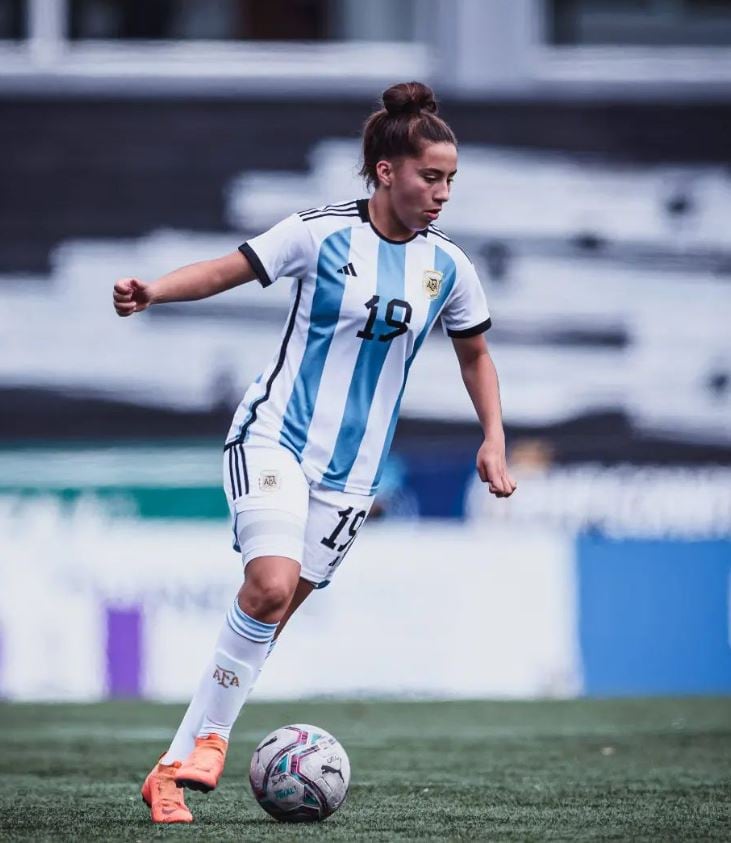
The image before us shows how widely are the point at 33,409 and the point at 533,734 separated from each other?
4359mm

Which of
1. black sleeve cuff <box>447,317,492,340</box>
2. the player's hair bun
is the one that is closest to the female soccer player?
the player's hair bun

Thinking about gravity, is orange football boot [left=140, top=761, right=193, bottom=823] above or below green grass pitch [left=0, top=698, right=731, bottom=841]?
above

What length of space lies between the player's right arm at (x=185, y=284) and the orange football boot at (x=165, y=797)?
1204 millimetres

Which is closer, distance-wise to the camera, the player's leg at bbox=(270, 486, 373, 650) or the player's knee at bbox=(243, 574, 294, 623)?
the player's knee at bbox=(243, 574, 294, 623)

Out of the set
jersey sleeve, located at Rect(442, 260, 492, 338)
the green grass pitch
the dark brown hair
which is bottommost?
the green grass pitch

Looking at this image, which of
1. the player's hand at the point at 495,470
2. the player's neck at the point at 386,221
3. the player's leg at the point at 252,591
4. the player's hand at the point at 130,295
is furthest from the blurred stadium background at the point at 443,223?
the player's hand at the point at 130,295

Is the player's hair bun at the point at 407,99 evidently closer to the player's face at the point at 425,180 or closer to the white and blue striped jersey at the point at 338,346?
the player's face at the point at 425,180

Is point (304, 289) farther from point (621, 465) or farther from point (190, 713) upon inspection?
point (621, 465)

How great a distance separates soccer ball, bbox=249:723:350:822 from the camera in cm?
434

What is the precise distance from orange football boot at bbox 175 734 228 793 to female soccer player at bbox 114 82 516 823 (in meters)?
0.01

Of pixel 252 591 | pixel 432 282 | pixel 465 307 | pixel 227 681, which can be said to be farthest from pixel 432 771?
pixel 432 282

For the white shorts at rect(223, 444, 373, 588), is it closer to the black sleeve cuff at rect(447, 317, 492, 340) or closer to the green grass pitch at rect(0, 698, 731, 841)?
the black sleeve cuff at rect(447, 317, 492, 340)

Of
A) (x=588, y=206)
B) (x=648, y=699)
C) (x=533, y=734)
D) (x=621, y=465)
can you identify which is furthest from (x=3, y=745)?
(x=588, y=206)

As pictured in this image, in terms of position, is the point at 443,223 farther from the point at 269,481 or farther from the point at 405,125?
the point at 269,481
